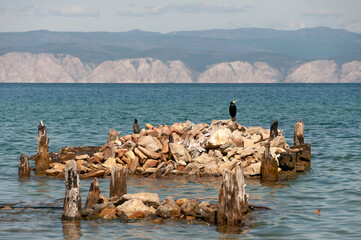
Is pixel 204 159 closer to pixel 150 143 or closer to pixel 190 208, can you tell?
pixel 150 143

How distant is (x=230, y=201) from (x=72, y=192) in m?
4.60

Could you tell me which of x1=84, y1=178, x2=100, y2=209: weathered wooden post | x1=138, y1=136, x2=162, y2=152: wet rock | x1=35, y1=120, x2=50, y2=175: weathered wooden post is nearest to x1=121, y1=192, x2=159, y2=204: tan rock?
x1=84, y1=178, x2=100, y2=209: weathered wooden post

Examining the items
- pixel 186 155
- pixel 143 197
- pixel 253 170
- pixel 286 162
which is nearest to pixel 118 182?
pixel 143 197

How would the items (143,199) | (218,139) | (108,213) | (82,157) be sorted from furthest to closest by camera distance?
1. (218,139)
2. (82,157)
3. (143,199)
4. (108,213)

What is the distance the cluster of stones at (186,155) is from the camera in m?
25.6

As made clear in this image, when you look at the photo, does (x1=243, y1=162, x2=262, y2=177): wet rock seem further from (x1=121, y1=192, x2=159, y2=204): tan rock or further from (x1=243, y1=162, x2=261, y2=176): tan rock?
(x1=121, y1=192, x2=159, y2=204): tan rock

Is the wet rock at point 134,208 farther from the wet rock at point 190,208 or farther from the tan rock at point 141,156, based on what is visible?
the tan rock at point 141,156

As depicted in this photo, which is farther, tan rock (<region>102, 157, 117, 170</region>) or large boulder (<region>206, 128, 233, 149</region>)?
large boulder (<region>206, 128, 233, 149</region>)

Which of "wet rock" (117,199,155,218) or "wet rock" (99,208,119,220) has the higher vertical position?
"wet rock" (117,199,155,218)

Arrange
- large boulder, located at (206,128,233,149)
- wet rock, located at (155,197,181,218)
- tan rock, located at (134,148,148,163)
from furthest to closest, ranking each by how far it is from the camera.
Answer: large boulder, located at (206,128,233,149) → tan rock, located at (134,148,148,163) → wet rock, located at (155,197,181,218)

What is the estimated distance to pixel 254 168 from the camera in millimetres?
25203

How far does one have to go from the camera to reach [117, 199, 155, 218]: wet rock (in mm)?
17672

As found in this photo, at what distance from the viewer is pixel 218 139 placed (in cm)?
2689

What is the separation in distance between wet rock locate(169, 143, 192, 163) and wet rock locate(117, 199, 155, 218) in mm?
8436
